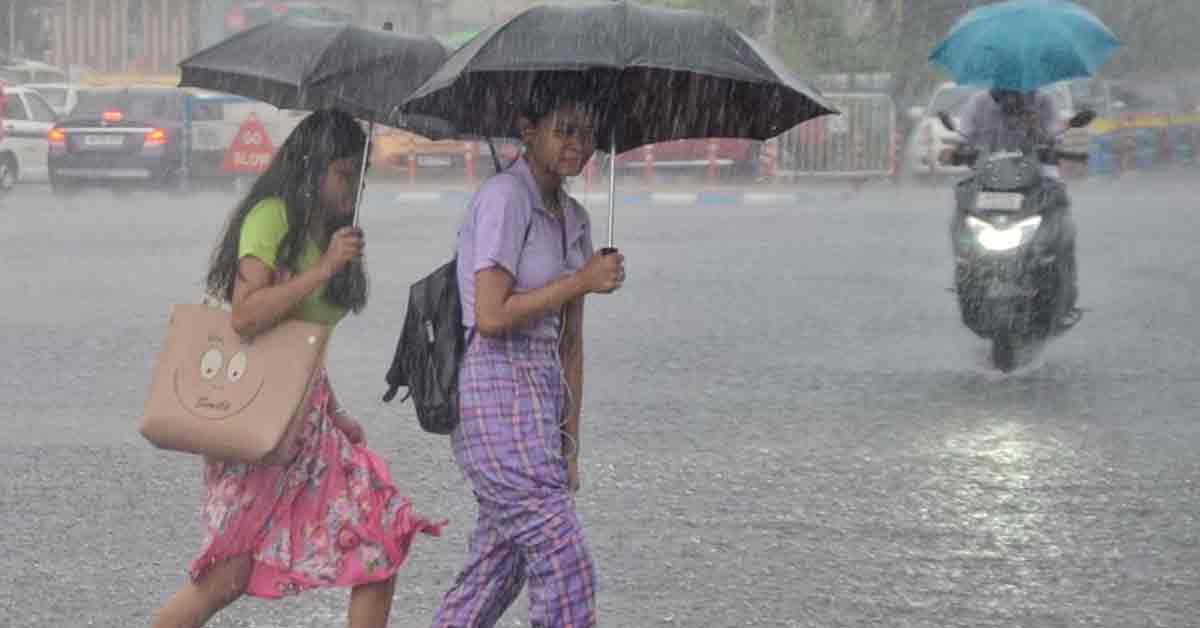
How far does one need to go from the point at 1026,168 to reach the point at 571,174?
6.48 m

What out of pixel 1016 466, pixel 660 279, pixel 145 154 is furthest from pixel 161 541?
pixel 145 154

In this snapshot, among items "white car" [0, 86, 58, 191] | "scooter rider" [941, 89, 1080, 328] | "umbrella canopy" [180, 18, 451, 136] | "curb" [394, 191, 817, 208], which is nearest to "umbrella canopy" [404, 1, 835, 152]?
"umbrella canopy" [180, 18, 451, 136]

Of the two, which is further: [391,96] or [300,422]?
[391,96]

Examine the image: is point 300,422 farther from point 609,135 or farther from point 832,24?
point 832,24

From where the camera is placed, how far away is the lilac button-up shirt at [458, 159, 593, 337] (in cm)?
470

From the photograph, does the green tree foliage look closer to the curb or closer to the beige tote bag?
the curb

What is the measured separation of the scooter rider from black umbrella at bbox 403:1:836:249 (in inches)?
232

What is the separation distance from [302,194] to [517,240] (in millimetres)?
501

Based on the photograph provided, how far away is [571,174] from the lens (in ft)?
15.7

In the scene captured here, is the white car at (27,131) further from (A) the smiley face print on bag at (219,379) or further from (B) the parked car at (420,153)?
(A) the smiley face print on bag at (219,379)

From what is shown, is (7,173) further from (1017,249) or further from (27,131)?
(1017,249)

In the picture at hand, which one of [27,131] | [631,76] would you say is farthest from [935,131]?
[631,76]

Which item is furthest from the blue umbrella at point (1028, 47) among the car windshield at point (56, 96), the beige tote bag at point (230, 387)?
the car windshield at point (56, 96)

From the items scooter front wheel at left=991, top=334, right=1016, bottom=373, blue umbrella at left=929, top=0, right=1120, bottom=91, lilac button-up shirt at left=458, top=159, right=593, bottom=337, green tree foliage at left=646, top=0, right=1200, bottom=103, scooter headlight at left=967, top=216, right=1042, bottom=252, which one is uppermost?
green tree foliage at left=646, top=0, right=1200, bottom=103
